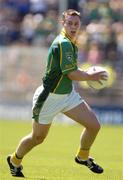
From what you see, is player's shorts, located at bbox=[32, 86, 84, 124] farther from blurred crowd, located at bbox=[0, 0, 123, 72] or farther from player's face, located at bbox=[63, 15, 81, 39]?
blurred crowd, located at bbox=[0, 0, 123, 72]

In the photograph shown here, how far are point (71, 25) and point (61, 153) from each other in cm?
544

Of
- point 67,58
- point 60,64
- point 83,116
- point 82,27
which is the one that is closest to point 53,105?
point 83,116

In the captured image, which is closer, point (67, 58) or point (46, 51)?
point (67, 58)

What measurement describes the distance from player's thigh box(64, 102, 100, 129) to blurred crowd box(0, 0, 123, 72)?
42.8ft

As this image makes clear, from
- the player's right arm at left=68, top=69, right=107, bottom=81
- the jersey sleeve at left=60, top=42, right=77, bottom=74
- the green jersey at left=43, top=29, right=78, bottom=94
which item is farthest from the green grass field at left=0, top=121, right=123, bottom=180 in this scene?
the jersey sleeve at left=60, top=42, right=77, bottom=74

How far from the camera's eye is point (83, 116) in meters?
10.7

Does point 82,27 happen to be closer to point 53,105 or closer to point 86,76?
point 53,105

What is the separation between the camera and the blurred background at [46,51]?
23688 mm

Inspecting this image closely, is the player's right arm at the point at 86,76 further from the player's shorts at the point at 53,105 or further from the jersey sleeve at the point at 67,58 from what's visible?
the player's shorts at the point at 53,105

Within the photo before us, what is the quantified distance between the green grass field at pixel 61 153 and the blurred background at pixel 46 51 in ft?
3.61

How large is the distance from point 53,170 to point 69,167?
669 millimetres

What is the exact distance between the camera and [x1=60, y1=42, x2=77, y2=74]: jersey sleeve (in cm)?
1034

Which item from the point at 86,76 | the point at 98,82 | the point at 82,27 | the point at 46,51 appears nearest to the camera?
the point at 86,76

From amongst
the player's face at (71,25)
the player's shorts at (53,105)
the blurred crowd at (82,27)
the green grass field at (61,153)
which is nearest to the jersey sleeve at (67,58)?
the player's face at (71,25)
